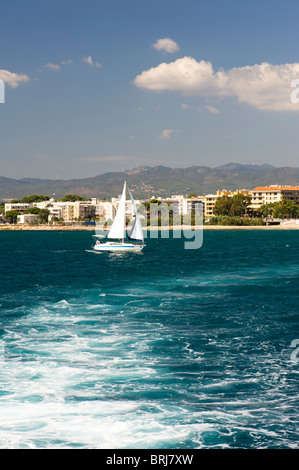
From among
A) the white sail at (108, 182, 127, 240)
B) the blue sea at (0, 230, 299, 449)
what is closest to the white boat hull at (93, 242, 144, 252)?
the white sail at (108, 182, 127, 240)

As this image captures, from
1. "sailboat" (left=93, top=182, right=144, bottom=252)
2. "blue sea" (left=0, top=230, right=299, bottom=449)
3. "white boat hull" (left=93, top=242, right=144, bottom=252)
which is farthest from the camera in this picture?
"sailboat" (left=93, top=182, right=144, bottom=252)

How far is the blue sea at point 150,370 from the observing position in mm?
16453

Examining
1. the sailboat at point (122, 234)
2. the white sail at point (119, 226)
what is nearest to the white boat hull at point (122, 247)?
the sailboat at point (122, 234)

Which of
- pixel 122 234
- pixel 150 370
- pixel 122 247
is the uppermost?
pixel 122 234

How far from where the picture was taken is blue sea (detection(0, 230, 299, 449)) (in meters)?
16.5

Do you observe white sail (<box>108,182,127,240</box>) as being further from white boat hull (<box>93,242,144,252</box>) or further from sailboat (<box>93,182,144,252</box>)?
white boat hull (<box>93,242,144,252</box>)

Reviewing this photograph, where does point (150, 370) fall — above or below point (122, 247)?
below

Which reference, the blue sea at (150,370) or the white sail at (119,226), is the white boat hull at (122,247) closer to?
the white sail at (119,226)

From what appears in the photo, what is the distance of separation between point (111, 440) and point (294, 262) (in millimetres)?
69852

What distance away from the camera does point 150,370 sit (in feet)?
74.7

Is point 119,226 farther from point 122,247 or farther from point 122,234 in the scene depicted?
point 122,247

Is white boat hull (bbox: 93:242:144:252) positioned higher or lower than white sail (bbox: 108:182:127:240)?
lower

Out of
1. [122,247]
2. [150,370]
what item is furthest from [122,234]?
[150,370]
